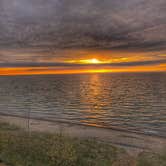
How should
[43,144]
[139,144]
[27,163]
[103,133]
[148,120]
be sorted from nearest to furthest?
[27,163] → [43,144] → [139,144] → [103,133] → [148,120]

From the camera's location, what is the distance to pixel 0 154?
1075 cm

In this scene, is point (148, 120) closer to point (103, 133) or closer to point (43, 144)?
point (103, 133)

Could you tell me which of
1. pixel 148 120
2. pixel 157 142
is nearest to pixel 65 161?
pixel 157 142

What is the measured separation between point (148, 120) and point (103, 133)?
12416mm

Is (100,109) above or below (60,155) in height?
→ above

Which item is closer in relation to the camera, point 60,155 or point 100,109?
point 60,155

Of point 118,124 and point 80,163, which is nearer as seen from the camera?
point 80,163

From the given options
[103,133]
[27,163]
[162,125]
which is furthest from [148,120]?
[27,163]

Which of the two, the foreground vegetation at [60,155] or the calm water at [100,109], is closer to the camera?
the foreground vegetation at [60,155]

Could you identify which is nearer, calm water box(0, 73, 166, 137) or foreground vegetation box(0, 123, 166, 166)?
foreground vegetation box(0, 123, 166, 166)

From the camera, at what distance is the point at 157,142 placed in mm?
17953

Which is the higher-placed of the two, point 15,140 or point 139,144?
point 15,140

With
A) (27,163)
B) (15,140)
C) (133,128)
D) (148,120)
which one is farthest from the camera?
(148,120)

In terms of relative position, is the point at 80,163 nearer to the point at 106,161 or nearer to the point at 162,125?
the point at 106,161
